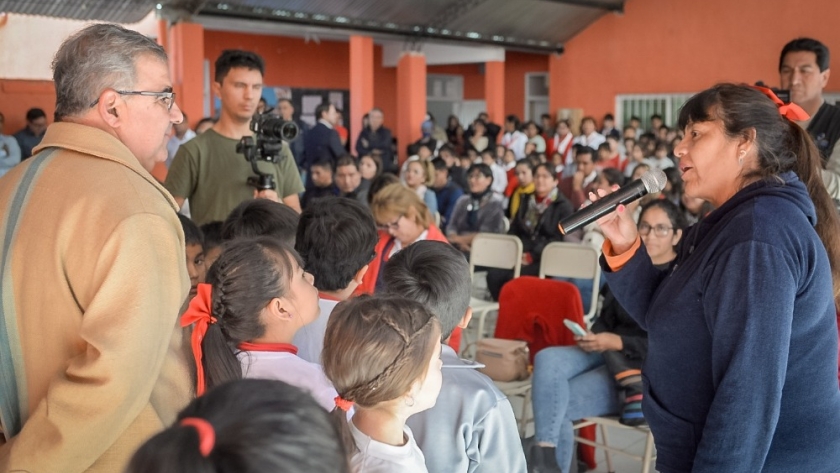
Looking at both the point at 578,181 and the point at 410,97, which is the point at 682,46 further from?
the point at 578,181

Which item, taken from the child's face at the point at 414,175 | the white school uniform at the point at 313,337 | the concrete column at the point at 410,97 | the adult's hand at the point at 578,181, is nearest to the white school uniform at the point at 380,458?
the white school uniform at the point at 313,337

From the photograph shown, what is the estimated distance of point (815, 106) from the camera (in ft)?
9.52

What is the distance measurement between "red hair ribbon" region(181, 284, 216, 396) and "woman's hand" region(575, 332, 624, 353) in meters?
1.68

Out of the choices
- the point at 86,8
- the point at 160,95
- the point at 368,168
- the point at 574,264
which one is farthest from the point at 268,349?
the point at 86,8

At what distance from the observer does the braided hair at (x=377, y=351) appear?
137 cm

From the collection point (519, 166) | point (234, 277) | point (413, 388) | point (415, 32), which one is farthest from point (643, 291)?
point (415, 32)

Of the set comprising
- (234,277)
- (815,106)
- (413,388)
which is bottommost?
(413,388)

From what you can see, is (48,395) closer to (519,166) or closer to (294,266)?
(294,266)

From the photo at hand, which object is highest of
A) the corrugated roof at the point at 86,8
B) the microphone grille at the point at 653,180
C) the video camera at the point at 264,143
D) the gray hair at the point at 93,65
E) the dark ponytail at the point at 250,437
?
the corrugated roof at the point at 86,8

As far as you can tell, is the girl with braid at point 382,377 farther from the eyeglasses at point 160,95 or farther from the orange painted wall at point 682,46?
the orange painted wall at point 682,46

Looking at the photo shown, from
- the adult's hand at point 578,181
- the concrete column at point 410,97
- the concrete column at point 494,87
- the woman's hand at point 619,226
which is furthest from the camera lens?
the concrete column at point 494,87

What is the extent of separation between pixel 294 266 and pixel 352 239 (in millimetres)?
509

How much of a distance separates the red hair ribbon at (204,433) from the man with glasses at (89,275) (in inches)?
21.2

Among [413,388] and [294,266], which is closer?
[413,388]
